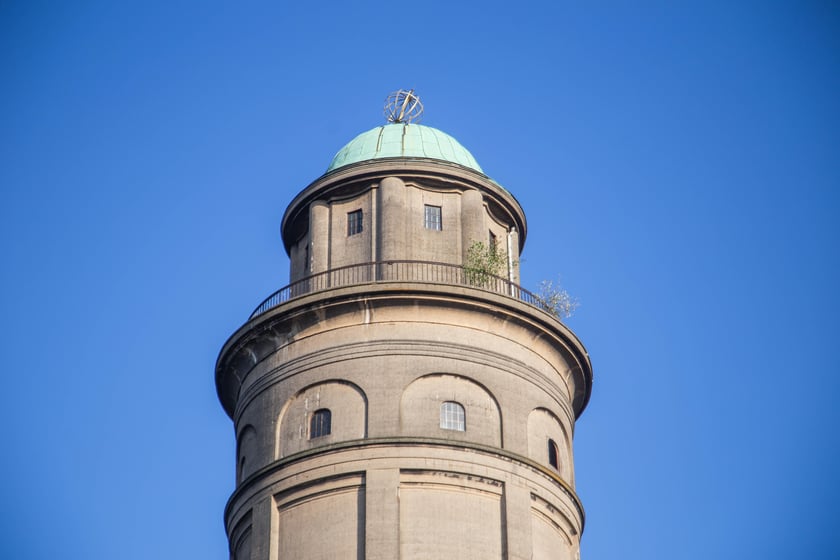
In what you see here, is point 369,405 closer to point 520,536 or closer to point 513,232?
point 520,536

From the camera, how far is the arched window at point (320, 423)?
51.4 m

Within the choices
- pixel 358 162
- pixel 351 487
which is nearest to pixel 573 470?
pixel 351 487

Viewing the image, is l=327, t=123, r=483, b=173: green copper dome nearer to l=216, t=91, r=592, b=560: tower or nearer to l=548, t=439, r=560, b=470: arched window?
l=216, t=91, r=592, b=560: tower

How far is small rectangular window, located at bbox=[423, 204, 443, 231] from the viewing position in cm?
5591

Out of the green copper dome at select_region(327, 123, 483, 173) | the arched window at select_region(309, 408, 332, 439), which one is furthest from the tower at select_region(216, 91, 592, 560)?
the green copper dome at select_region(327, 123, 483, 173)

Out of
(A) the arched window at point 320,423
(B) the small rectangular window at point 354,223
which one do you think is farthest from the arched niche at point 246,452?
(B) the small rectangular window at point 354,223

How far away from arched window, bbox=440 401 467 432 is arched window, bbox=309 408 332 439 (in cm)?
333

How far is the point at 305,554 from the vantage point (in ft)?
163

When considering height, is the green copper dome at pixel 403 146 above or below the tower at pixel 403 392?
above

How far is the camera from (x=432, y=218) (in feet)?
184

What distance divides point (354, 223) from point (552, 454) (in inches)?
390

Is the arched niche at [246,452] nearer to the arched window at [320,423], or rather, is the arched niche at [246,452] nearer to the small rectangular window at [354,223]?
the arched window at [320,423]

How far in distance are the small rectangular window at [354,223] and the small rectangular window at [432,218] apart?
Answer: 2079 mm

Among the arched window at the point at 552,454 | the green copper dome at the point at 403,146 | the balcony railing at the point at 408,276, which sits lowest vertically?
the arched window at the point at 552,454
